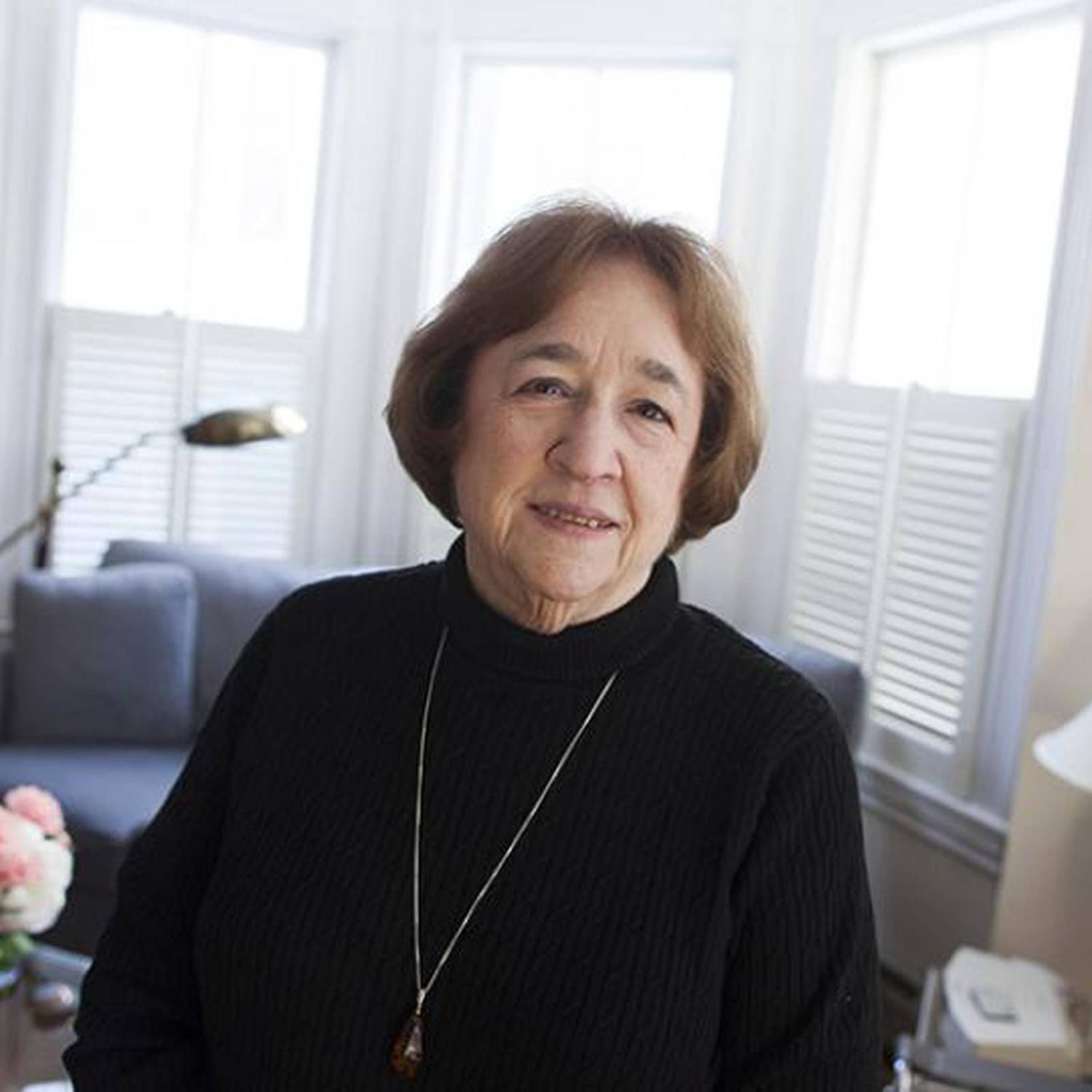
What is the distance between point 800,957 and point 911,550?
238 centimetres

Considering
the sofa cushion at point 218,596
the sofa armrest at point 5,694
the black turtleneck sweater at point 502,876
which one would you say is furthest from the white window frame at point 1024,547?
the sofa armrest at point 5,694

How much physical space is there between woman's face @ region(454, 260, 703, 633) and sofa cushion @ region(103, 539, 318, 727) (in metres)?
2.66

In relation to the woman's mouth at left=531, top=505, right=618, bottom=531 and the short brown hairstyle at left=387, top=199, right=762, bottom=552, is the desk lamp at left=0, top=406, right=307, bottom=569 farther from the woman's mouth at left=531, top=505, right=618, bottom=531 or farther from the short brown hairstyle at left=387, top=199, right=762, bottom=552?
the woman's mouth at left=531, top=505, right=618, bottom=531

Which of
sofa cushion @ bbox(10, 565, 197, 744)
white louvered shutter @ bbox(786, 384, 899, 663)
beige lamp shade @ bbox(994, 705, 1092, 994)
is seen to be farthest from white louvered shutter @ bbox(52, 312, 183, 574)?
beige lamp shade @ bbox(994, 705, 1092, 994)

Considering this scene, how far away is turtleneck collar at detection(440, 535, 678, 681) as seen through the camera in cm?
113

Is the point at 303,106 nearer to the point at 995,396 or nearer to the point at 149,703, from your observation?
the point at 149,703

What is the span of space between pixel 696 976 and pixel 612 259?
520 mm

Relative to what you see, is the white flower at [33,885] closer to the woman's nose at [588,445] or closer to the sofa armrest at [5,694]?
the woman's nose at [588,445]

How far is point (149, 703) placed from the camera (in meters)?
3.58

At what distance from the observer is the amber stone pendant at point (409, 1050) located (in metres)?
1.02

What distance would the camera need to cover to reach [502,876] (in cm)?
106

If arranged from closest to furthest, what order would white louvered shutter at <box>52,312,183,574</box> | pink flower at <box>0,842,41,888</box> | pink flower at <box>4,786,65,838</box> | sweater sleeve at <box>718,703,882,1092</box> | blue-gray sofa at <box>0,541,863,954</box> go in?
sweater sleeve at <box>718,703,882,1092</box>, pink flower at <box>0,842,41,888</box>, pink flower at <box>4,786,65,838</box>, blue-gray sofa at <box>0,541,863,954</box>, white louvered shutter at <box>52,312,183,574</box>

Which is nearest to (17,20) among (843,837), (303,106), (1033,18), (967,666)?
(303,106)

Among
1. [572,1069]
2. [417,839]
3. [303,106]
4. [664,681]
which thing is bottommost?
[572,1069]
